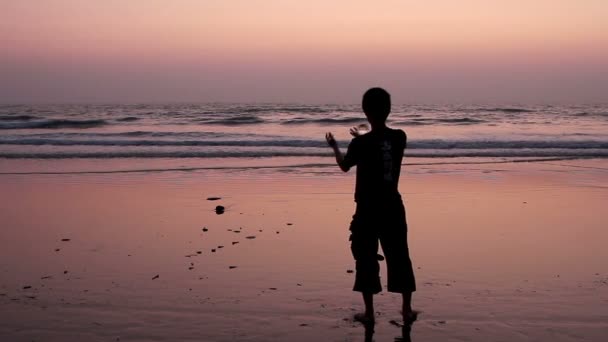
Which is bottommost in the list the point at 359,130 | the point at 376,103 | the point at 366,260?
the point at 366,260

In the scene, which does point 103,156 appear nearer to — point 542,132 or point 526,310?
point 526,310

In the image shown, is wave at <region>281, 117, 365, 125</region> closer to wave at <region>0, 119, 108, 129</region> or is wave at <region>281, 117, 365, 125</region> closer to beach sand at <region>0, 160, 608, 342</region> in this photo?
wave at <region>0, 119, 108, 129</region>

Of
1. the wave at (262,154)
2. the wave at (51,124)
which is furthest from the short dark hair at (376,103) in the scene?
the wave at (51,124)

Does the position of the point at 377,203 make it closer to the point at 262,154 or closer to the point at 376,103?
the point at 376,103

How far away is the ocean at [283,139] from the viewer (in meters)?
17.8

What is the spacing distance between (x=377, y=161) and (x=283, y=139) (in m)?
19.8

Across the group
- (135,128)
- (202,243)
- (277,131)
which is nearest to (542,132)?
(277,131)

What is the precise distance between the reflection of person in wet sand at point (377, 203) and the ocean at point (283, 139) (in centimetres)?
1057

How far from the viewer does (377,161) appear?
4.47 metres

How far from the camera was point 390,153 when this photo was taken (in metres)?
4.48

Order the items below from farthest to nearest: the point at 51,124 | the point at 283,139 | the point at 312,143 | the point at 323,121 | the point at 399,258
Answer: the point at 323,121
the point at 51,124
the point at 283,139
the point at 312,143
the point at 399,258

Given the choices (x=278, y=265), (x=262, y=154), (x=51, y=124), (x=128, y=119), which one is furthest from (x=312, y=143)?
(x=128, y=119)

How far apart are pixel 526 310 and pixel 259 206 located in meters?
4.99

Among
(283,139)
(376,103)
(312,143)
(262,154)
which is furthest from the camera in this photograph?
(283,139)
